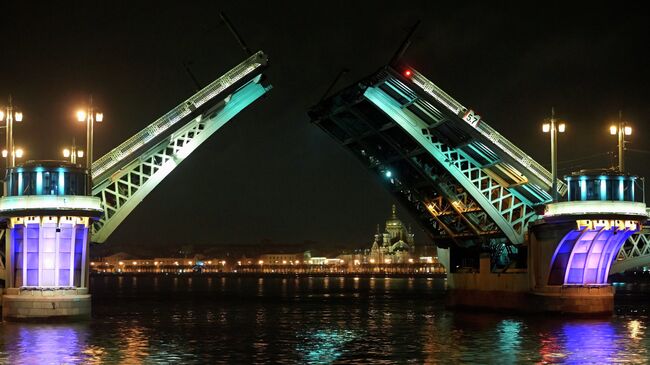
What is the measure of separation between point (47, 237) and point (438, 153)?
786 inches


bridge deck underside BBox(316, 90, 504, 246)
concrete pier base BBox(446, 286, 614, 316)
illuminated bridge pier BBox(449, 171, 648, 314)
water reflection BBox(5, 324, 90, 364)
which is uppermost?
bridge deck underside BBox(316, 90, 504, 246)

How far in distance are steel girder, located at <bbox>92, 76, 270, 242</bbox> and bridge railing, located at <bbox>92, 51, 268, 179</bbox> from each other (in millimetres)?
1152

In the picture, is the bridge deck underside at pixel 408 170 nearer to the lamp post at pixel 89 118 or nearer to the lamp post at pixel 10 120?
the lamp post at pixel 89 118

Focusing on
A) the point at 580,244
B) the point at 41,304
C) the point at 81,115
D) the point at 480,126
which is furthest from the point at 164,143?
the point at 580,244

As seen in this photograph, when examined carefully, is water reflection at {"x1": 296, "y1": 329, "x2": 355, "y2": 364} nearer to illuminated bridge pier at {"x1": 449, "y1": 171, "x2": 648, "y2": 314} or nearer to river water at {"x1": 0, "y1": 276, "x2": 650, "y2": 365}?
river water at {"x1": 0, "y1": 276, "x2": 650, "y2": 365}

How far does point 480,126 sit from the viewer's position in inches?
1955

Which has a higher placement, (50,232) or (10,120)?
(10,120)

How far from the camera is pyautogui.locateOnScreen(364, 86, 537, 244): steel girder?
165 ft

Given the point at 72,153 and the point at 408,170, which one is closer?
the point at 72,153

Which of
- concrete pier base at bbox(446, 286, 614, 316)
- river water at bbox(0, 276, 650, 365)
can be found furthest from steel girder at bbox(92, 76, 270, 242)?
concrete pier base at bbox(446, 286, 614, 316)

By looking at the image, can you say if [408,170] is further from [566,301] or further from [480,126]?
[566,301]

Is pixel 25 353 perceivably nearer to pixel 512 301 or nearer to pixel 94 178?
pixel 94 178

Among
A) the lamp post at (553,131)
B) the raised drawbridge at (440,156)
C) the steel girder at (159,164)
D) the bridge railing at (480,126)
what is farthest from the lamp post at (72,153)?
the lamp post at (553,131)

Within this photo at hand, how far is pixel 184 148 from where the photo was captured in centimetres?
5222
